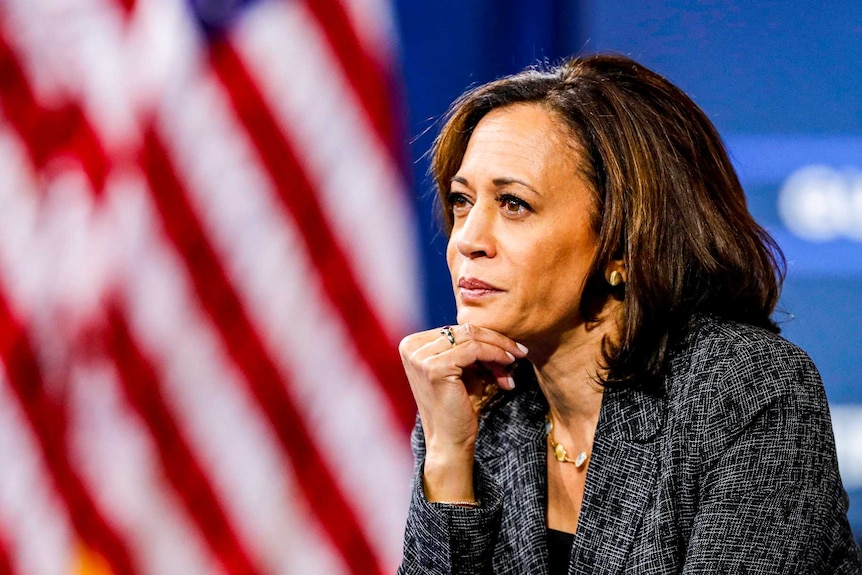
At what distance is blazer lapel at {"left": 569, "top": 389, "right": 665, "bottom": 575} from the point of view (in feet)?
5.07

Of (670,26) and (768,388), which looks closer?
(768,388)

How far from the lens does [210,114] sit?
7.84 ft

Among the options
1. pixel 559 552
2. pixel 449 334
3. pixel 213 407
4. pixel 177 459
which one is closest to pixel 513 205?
pixel 449 334

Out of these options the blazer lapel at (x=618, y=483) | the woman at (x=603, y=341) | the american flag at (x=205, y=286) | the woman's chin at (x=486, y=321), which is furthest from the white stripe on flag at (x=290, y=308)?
the blazer lapel at (x=618, y=483)

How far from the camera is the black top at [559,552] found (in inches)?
65.6

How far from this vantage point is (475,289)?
1651mm

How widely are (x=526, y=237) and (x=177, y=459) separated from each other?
1.24 meters

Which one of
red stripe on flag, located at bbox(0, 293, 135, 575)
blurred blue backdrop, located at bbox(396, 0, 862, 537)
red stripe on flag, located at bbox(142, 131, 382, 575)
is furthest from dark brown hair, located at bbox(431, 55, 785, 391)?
red stripe on flag, located at bbox(0, 293, 135, 575)

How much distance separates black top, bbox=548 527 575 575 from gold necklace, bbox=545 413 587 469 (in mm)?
131

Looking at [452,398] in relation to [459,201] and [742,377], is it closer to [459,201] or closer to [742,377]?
[459,201]

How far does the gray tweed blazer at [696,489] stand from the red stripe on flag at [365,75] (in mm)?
961

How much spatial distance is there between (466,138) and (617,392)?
21.8 inches

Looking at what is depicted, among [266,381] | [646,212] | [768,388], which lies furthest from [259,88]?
[768,388]

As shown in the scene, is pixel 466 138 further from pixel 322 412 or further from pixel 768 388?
pixel 322 412
